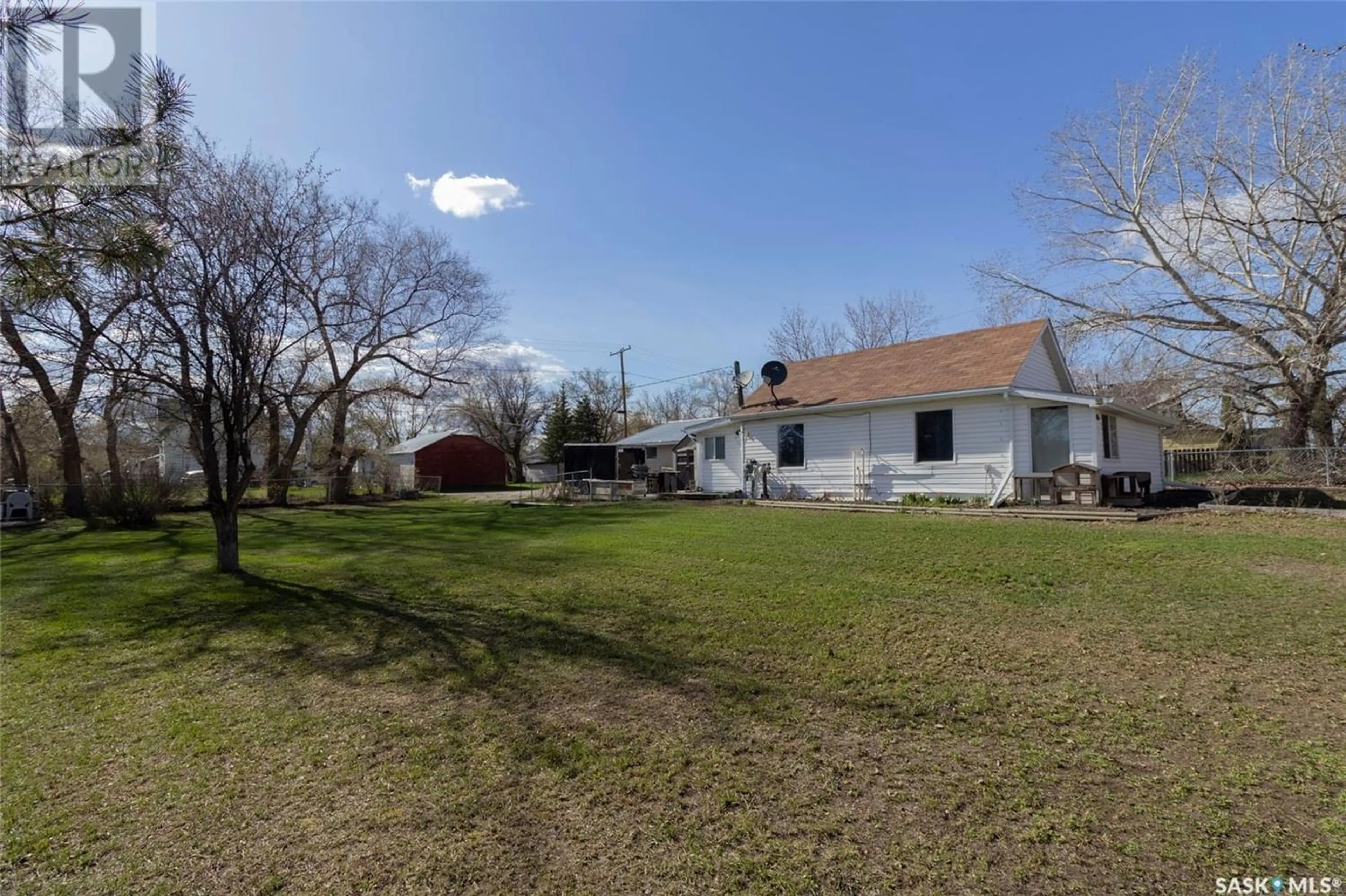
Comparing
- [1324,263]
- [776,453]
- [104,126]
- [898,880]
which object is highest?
[1324,263]

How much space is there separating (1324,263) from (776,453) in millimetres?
15994

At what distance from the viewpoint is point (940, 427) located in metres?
14.3

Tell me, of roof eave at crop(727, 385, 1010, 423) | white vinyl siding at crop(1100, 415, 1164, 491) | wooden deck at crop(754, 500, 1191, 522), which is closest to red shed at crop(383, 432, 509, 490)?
roof eave at crop(727, 385, 1010, 423)

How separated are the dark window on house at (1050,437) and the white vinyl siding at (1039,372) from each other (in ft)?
2.72

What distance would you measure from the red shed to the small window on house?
3073cm

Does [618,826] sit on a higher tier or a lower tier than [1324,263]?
lower

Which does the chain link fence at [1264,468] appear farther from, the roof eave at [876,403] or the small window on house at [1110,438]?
the roof eave at [876,403]

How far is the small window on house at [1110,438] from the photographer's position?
13.1 meters

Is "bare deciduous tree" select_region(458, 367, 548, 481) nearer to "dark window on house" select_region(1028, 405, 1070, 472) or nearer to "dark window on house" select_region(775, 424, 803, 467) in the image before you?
"dark window on house" select_region(775, 424, 803, 467)

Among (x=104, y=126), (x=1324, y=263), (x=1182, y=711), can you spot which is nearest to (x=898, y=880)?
(x=1182, y=711)

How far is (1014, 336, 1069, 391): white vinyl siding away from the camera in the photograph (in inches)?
546

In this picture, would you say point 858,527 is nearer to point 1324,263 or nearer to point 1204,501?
point 1204,501

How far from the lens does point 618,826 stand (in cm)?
229

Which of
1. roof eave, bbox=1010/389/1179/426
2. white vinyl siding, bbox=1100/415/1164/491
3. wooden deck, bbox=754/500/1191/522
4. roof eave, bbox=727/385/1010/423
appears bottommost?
wooden deck, bbox=754/500/1191/522
